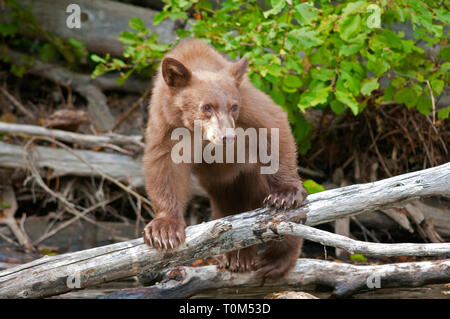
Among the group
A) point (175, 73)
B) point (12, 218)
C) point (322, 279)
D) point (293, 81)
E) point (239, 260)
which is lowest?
point (322, 279)

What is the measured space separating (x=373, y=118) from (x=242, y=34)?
2.37 m

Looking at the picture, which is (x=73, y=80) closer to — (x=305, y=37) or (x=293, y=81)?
(x=293, y=81)

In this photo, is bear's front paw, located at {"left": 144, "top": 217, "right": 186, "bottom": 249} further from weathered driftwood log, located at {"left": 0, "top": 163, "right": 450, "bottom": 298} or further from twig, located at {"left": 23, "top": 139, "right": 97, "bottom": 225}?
twig, located at {"left": 23, "top": 139, "right": 97, "bottom": 225}

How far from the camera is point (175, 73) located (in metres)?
3.99

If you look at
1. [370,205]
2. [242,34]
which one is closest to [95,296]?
[370,205]

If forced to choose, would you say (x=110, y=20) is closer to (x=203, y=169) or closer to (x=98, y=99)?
(x=98, y=99)

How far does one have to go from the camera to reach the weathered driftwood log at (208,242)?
3.66 meters

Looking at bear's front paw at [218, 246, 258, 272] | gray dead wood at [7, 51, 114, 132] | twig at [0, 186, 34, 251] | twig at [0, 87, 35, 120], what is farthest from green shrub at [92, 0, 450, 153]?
twig at [0, 87, 35, 120]

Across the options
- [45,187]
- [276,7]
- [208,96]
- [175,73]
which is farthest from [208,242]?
[45,187]

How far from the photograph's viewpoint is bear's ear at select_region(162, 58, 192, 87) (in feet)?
12.8

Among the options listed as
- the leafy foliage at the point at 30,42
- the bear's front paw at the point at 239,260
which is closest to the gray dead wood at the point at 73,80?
the leafy foliage at the point at 30,42

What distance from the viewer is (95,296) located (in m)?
4.40

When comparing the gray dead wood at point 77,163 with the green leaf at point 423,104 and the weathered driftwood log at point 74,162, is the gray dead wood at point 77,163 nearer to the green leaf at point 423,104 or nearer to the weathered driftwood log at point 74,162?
the weathered driftwood log at point 74,162

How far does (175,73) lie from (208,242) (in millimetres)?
1171
